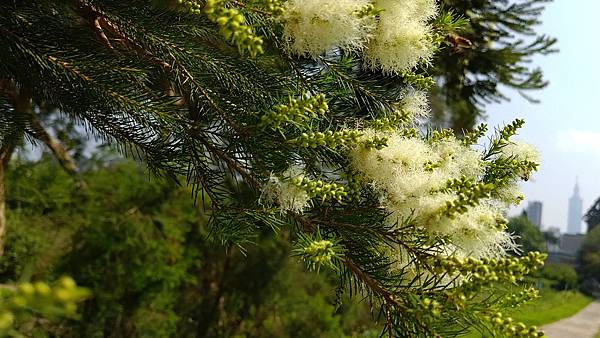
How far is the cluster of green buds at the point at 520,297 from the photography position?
21.9 inches

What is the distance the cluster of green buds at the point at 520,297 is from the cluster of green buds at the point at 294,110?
261 millimetres

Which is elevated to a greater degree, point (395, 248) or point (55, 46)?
point (55, 46)

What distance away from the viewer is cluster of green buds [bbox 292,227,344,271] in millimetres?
534

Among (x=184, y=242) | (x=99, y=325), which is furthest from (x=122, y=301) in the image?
(x=184, y=242)

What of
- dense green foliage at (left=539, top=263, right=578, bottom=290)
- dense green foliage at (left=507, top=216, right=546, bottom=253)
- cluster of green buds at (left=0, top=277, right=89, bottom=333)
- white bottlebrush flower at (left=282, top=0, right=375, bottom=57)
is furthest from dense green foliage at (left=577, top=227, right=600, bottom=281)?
cluster of green buds at (left=0, top=277, right=89, bottom=333)

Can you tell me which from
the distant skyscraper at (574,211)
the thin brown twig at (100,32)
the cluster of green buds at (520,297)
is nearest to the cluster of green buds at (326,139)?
the cluster of green buds at (520,297)

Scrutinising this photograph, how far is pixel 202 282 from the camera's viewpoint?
7.93 m

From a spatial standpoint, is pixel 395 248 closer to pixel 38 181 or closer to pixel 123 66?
pixel 123 66

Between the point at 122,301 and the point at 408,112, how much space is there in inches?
261

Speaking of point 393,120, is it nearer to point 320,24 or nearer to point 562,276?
point 320,24

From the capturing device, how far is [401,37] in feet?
2.12

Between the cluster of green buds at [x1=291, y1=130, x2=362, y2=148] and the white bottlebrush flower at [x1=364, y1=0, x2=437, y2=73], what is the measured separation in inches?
5.3

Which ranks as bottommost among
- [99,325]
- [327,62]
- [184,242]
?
[99,325]

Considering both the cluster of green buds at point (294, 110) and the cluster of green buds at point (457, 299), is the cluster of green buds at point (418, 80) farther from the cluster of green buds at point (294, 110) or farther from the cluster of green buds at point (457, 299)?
the cluster of green buds at point (457, 299)
